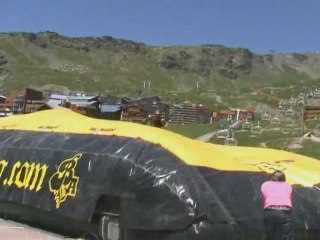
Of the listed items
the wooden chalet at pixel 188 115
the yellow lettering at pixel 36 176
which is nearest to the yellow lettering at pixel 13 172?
the yellow lettering at pixel 36 176

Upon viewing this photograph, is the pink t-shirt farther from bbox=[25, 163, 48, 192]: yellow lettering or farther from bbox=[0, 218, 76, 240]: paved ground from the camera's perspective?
bbox=[25, 163, 48, 192]: yellow lettering

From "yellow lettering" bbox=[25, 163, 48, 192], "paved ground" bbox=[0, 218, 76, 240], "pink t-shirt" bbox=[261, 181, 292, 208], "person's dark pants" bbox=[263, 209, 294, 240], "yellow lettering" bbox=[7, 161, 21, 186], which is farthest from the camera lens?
"yellow lettering" bbox=[7, 161, 21, 186]

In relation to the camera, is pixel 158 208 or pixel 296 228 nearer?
pixel 158 208

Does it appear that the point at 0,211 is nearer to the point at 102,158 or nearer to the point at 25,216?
the point at 25,216

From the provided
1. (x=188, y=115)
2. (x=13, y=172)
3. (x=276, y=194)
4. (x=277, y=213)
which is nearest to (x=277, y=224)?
(x=277, y=213)

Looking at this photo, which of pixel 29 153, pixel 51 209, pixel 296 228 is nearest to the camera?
pixel 296 228

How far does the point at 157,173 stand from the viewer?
33.6 ft

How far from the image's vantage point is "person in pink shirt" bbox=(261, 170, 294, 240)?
9.68m

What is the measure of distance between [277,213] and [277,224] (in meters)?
0.16

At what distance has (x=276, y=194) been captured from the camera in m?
9.85

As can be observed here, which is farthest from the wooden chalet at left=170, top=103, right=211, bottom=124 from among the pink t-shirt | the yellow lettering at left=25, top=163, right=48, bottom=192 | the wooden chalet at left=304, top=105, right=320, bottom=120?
the pink t-shirt

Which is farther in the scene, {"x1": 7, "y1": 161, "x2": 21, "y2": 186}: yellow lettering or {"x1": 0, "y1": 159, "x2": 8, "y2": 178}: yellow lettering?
{"x1": 0, "y1": 159, "x2": 8, "y2": 178}: yellow lettering

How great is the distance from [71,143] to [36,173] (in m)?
0.97

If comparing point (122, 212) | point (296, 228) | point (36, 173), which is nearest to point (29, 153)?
point (36, 173)
